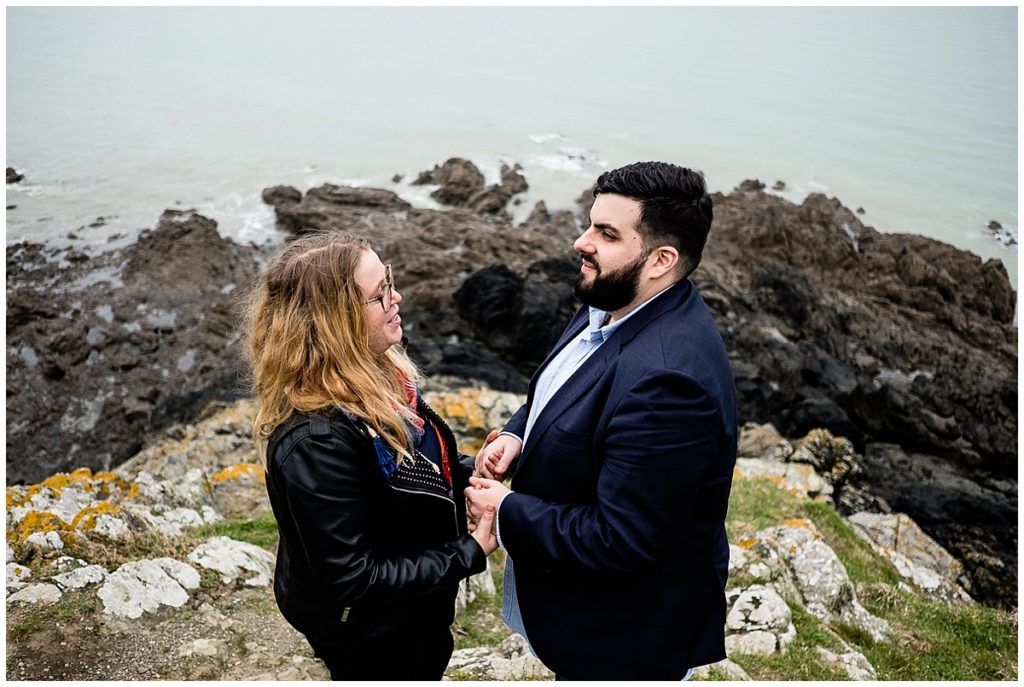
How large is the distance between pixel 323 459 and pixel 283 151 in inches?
1418

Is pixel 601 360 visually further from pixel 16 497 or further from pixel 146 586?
pixel 16 497

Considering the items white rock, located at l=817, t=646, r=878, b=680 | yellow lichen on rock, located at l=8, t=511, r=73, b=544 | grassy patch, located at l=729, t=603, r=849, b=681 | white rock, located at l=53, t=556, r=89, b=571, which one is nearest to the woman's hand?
grassy patch, located at l=729, t=603, r=849, b=681

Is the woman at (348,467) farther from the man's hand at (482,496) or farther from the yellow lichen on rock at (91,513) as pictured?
the yellow lichen on rock at (91,513)

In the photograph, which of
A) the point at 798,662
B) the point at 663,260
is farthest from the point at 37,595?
the point at 798,662

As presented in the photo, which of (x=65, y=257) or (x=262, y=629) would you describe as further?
(x=65, y=257)

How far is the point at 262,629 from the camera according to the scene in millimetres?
5945

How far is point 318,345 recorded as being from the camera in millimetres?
3201

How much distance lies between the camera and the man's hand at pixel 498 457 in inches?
149

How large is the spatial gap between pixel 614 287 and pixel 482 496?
121cm

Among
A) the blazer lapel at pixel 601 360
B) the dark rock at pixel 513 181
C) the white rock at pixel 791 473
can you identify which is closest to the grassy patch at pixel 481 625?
the blazer lapel at pixel 601 360

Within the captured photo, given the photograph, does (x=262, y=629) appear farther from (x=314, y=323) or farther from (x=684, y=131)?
(x=684, y=131)

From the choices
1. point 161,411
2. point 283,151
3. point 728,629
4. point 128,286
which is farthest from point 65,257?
point 728,629

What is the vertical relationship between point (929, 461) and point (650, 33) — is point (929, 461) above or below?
below

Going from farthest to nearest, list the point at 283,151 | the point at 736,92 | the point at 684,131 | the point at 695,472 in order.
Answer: the point at 736,92 → the point at 684,131 → the point at 283,151 → the point at 695,472
